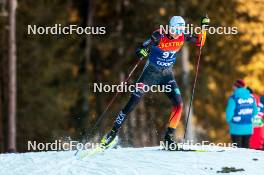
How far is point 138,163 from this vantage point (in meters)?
10.0

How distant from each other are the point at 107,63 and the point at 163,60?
707 inches

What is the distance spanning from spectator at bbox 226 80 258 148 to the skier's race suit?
200 cm

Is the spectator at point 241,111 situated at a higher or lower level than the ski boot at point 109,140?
higher

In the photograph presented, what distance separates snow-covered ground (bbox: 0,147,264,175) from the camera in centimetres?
952

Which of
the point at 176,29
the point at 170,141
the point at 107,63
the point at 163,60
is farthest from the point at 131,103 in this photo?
the point at 107,63

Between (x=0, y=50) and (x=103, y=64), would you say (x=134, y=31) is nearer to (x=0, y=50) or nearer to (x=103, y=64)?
(x=103, y=64)

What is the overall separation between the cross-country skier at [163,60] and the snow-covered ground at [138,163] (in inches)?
22.6

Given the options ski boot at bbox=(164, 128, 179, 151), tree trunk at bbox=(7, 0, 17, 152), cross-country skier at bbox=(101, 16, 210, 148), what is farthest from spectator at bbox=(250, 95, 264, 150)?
tree trunk at bbox=(7, 0, 17, 152)

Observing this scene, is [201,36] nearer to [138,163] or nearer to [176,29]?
[176,29]

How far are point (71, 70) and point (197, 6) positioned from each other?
558cm

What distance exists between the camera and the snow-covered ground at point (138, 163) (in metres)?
9.52

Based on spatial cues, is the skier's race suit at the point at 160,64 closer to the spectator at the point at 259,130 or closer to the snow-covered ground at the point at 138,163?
the snow-covered ground at the point at 138,163

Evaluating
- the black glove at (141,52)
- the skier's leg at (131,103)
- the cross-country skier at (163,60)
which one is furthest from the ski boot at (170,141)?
the black glove at (141,52)

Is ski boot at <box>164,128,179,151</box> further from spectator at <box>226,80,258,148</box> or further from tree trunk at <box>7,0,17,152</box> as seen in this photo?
tree trunk at <box>7,0,17,152</box>
